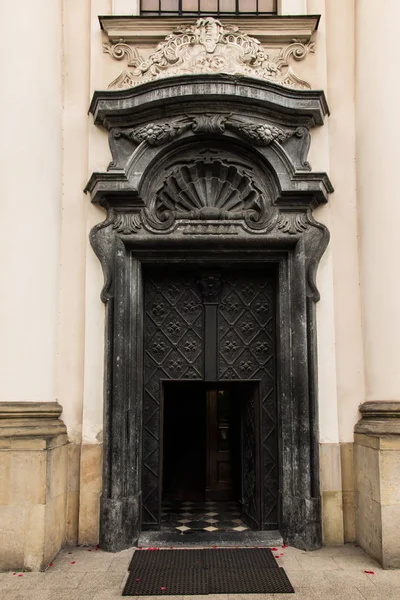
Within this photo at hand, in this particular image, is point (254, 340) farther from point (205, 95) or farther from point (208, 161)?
point (205, 95)

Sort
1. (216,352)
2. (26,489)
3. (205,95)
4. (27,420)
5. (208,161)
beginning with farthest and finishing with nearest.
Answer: (216,352)
(208,161)
(205,95)
(27,420)
(26,489)

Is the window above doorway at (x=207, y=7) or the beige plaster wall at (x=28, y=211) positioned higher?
the window above doorway at (x=207, y=7)

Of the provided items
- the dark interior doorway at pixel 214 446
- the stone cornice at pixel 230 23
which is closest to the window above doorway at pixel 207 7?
the stone cornice at pixel 230 23

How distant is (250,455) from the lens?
23.9ft

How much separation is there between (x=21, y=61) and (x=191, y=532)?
536 cm

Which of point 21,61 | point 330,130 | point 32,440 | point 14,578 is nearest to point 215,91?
point 330,130

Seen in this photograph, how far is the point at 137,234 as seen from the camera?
6.77 m

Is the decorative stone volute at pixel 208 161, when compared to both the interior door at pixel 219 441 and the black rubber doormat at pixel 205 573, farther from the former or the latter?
the interior door at pixel 219 441

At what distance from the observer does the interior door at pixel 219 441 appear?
959 centimetres

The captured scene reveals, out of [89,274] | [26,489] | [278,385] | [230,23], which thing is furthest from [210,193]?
[26,489]

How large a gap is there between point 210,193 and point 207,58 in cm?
149

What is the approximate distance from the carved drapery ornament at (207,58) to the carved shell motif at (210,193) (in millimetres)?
1055

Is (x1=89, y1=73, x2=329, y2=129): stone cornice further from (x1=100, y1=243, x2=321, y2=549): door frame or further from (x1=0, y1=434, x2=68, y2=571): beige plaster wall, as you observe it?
(x1=0, y1=434, x2=68, y2=571): beige plaster wall

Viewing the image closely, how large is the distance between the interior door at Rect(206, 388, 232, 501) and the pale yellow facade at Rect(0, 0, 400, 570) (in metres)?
3.30
